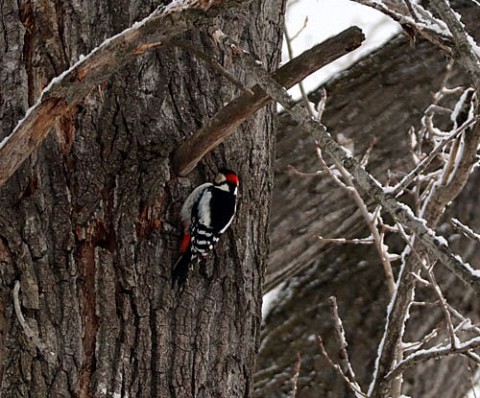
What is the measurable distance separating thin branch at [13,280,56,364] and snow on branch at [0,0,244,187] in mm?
311

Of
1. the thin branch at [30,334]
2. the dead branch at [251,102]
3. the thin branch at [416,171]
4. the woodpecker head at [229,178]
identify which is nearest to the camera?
the thin branch at [416,171]

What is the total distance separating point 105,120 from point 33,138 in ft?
1.11

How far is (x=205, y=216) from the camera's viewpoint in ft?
8.45

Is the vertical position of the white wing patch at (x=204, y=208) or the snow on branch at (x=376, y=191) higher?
the white wing patch at (x=204, y=208)

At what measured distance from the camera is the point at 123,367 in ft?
7.14

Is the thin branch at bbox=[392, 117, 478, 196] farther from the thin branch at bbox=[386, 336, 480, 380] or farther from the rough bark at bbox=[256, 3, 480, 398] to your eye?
the rough bark at bbox=[256, 3, 480, 398]

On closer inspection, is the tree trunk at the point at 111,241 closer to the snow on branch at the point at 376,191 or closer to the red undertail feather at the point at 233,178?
the red undertail feather at the point at 233,178

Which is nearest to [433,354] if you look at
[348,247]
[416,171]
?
[416,171]

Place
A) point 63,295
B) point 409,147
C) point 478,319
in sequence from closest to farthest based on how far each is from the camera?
1. point 63,295
2. point 409,147
3. point 478,319

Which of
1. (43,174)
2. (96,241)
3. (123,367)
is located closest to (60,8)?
(43,174)

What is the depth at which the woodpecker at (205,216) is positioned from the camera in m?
2.28

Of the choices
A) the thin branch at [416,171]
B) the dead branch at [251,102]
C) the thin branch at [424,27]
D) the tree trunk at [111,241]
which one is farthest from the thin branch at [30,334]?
the thin branch at [424,27]

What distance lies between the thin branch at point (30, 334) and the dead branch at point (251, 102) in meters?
0.50

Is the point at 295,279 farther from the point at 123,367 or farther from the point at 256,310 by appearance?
the point at 123,367
